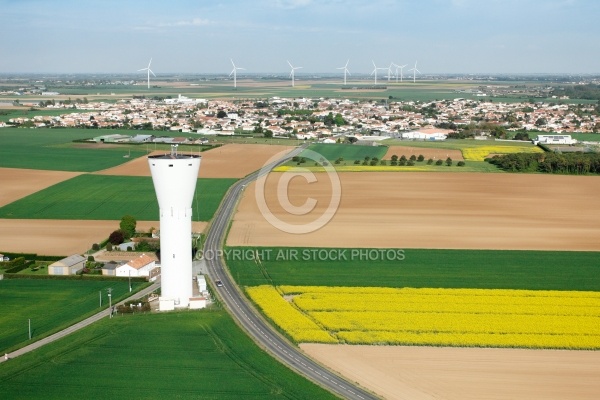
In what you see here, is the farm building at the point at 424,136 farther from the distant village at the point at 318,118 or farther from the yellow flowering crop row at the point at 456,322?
the yellow flowering crop row at the point at 456,322

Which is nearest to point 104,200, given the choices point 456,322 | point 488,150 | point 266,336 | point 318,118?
point 266,336

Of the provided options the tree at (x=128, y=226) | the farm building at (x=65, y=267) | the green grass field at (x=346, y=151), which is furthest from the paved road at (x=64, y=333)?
the green grass field at (x=346, y=151)

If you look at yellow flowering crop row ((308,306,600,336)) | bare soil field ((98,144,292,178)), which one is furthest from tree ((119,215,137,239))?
bare soil field ((98,144,292,178))

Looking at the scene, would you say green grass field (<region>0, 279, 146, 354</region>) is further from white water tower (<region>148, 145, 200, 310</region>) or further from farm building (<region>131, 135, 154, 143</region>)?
farm building (<region>131, 135, 154, 143</region>)

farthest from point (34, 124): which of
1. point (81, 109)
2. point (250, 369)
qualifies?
point (250, 369)

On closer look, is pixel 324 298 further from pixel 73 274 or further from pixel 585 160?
pixel 585 160

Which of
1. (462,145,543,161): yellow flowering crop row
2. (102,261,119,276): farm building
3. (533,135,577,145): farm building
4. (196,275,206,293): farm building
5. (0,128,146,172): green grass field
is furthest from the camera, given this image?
(533,135,577,145): farm building
